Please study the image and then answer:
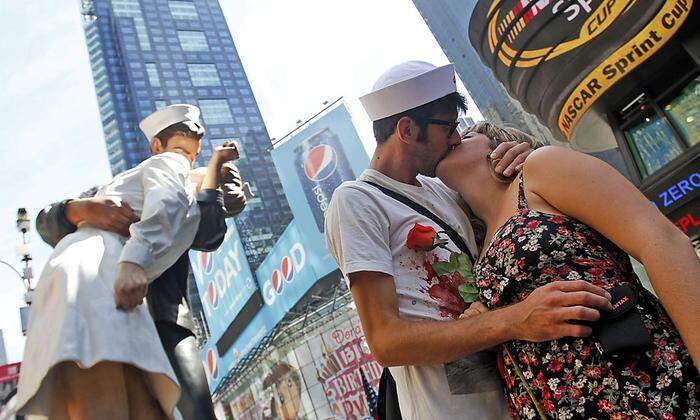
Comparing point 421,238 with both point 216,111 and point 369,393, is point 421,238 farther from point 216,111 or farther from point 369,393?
point 216,111

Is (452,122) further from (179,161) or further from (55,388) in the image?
(55,388)

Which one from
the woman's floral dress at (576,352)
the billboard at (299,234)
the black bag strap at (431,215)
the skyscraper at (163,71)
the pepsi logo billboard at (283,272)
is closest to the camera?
the woman's floral dress at (576,352)

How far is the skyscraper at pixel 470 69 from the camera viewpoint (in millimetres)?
20953

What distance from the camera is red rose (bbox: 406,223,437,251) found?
1.82m

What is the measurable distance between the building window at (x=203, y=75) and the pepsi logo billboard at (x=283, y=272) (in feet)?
215

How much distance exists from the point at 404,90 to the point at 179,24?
339ft

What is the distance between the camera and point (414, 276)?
6.06 feet

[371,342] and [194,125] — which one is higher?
[194,125]

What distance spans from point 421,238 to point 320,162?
1113 inches

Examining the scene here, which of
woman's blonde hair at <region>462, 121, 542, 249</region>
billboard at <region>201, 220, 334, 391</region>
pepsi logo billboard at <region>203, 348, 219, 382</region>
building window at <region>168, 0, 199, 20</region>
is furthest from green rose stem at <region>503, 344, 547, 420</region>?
building window at <region>168, 0, 199, 20</region>

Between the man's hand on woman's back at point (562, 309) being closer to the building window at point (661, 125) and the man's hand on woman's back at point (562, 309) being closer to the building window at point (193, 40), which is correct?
the building window at point (661, 125)

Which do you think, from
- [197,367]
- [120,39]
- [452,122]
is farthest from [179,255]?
[120,39]

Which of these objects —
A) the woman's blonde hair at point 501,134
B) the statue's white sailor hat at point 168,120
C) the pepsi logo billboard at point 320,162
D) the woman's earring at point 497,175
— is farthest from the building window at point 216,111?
the woman's earring at point 497,175

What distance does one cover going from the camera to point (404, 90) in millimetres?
2145
